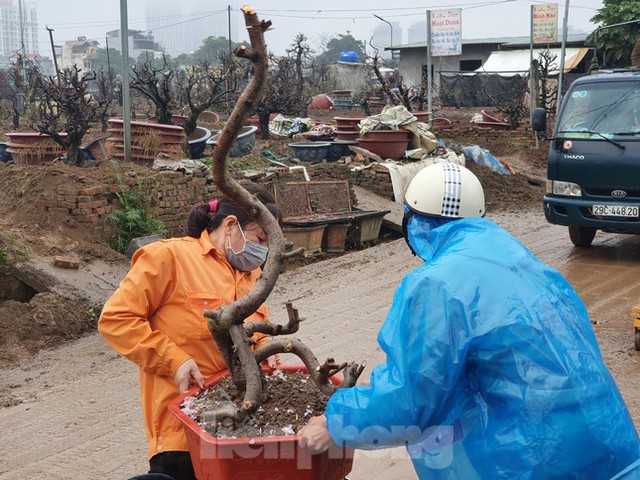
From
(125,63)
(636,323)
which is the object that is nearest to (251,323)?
(636,323)

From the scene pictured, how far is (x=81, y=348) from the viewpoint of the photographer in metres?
7.30

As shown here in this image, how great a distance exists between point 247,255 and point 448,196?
92 cm

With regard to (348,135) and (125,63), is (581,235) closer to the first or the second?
(125,63)

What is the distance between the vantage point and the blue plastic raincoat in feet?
6.98

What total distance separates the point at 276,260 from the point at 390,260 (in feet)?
26.5

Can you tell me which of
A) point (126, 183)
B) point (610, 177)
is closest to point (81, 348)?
point (126, 183)

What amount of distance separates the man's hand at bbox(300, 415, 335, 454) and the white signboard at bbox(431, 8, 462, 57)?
18.5 metres

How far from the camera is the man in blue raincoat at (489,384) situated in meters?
2.13

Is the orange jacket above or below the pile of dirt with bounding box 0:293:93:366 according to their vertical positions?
above

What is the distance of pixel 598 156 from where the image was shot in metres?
9.83

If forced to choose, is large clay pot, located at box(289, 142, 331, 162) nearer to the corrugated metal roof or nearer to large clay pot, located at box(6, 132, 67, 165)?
large clay pot, located at box(6, 132, 67, 165)

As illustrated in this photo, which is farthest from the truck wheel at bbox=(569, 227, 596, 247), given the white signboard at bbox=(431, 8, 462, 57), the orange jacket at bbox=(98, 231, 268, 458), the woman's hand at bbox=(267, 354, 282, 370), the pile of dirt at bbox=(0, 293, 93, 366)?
the white signboard at bbox=(431, 8, 462, 57)

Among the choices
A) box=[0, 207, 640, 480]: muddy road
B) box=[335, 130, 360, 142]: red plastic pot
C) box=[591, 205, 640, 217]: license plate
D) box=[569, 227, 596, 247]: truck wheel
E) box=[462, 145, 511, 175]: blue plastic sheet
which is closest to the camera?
box=[0, 207, 640, 480]: muddy road

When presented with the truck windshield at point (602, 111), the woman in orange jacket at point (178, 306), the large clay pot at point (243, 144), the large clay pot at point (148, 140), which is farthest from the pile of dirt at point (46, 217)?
the woman in orange jacket at point (178, 306)
